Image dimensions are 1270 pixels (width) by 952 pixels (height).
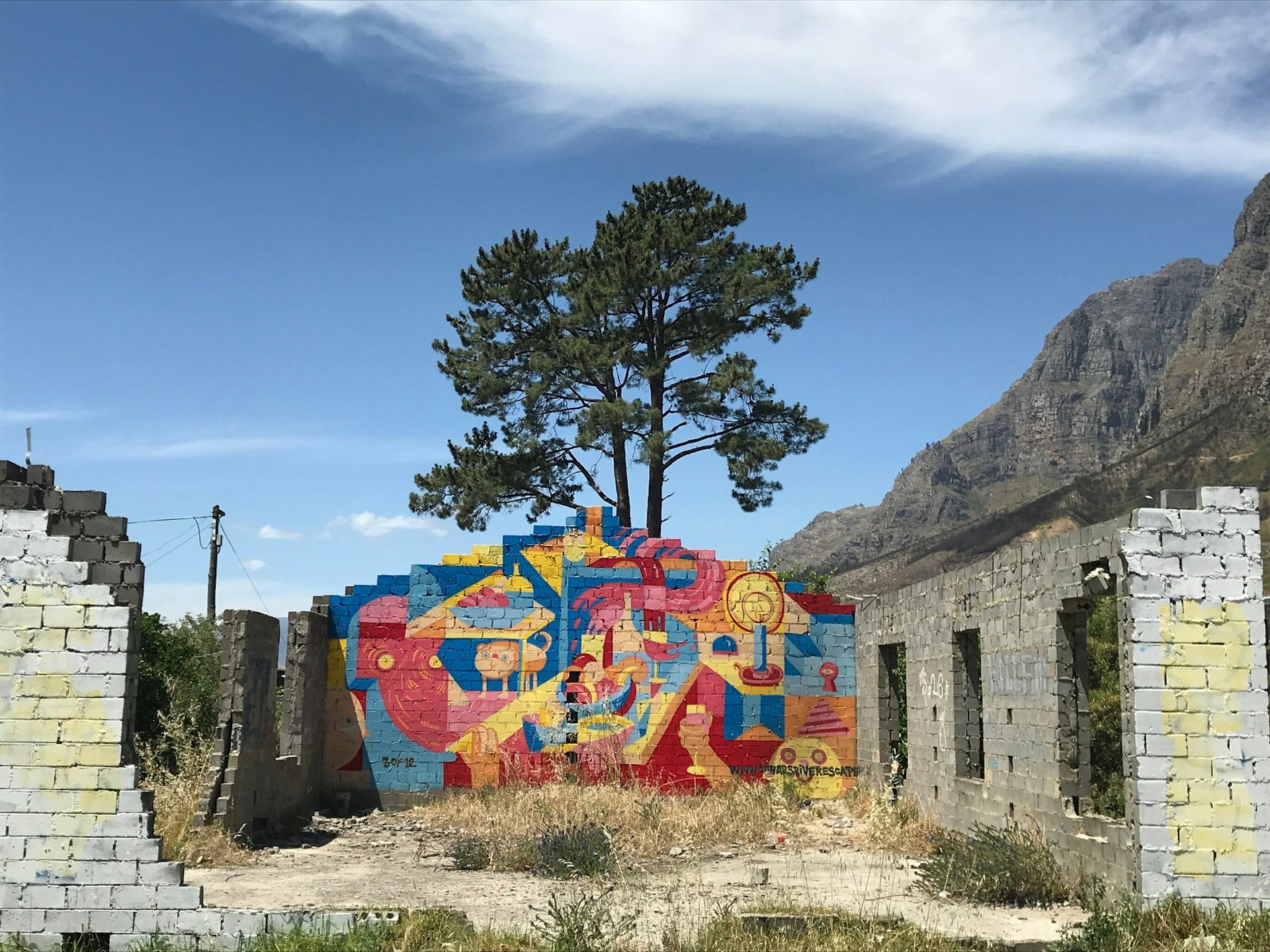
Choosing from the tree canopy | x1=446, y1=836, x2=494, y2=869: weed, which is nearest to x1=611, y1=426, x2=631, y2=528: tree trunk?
the tree canopy

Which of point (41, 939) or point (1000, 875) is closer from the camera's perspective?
point (41, 939)

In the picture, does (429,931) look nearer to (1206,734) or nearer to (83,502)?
(83,502)

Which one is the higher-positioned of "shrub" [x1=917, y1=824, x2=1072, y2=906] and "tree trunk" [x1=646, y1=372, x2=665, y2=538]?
"tree trunk" [x1=646, y1=372, x2=665, y2=538]

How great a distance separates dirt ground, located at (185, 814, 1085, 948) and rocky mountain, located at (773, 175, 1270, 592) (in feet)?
174

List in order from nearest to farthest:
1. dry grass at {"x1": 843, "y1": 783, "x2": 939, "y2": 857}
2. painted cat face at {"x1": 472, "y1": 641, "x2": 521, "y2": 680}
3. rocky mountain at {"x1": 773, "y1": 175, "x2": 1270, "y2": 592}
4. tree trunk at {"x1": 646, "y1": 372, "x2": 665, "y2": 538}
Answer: dry grass at {"x1": 843, "y1": 783, "x2": 939, "y2": 857}
painted cat face at {"x1": 472, "y1": 641, "x2": 521, "y2": 680}
tree trunk at {"x1": 646, "y1": 372, "x2": 665, "y2": 538}
rocky mountain at {"x1": 773, "y1": 175, "x2": 1270, "y2": 592}

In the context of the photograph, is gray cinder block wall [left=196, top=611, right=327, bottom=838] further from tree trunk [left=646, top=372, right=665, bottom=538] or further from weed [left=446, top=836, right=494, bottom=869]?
tree trunk [left=646, top=372, right=665, bottom=538]

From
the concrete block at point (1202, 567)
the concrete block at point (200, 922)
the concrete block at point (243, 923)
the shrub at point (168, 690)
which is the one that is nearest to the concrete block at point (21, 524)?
the concrete block at point (200, 922)

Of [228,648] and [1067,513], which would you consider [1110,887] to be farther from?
[1067,513]

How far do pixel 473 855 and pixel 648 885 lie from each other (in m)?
2.24

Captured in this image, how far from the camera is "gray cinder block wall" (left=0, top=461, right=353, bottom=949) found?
27.6 feet

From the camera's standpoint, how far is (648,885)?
1098 cm

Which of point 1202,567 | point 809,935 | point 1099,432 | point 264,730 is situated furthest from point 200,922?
point 1099,432

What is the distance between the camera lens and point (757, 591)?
17.5 meters

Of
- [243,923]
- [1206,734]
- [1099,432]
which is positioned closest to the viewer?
[243,923]
